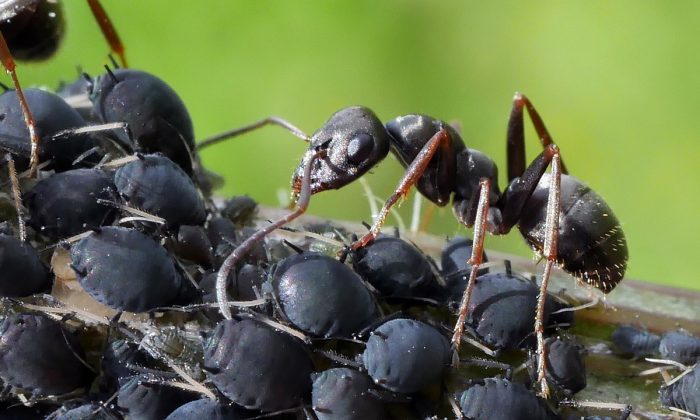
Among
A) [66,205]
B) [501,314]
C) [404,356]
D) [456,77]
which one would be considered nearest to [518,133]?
[501,314]

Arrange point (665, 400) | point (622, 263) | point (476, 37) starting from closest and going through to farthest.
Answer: point (665, 400), point (622, 263), point (476, 37)

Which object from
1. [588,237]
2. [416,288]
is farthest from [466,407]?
[588,237]

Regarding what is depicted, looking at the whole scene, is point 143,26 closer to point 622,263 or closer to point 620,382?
point 622,263

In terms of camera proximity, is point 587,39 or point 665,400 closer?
point 665,400

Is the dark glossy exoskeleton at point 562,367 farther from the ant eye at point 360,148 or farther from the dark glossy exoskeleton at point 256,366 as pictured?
the ant eye at point 360,148

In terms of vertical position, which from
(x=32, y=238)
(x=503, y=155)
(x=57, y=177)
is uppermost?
(x=57, y=177)

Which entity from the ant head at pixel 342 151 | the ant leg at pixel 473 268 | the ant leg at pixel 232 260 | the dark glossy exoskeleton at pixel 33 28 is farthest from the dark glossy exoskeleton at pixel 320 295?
the dark glossy exoskeleton at pixel 33 28
